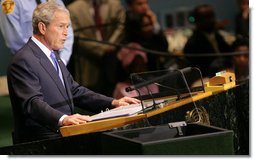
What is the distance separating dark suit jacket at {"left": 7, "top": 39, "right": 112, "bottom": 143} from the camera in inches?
163

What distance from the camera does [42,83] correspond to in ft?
14.3

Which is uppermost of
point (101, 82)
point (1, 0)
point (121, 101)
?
point (1, 0)

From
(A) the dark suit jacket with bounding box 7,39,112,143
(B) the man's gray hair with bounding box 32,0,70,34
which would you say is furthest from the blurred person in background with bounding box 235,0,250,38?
(B) the man's gray hair with bounding box 32,0,70,34

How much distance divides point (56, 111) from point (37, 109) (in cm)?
9

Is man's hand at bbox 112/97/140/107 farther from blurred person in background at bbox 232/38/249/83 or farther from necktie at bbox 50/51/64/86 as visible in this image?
blurred person in background at bbox 232/38/249/83

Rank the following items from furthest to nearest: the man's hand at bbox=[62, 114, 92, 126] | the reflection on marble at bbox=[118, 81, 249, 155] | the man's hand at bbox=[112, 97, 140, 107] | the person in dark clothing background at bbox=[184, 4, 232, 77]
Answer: the person in dark clothing background at bbox=[184, 4, 232, 77], the man's hand at bbox=[112, 97, 140, 107], the reflection on marble at bbox=[118, 81, 249, 155], the man's hand at bbox=[62, 114, 92, 126]

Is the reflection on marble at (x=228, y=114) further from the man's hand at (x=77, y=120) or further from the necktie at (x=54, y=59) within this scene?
the necktie at (x=54, y=59)

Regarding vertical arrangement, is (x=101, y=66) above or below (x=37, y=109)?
below

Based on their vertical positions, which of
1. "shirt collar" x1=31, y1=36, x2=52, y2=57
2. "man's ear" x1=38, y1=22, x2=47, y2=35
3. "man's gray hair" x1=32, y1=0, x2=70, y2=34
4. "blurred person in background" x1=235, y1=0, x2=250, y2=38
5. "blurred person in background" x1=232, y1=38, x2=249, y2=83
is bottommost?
"blurred person in background" x1=232, y1=38, x2=249, y2=83

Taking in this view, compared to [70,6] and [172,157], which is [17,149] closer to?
[172,157]

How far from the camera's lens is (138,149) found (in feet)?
10.8

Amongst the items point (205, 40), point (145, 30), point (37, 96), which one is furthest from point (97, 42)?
point (37, 96)

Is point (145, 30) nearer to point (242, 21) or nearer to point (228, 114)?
point (242, 21)

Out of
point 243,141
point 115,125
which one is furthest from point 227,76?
point 115,125
